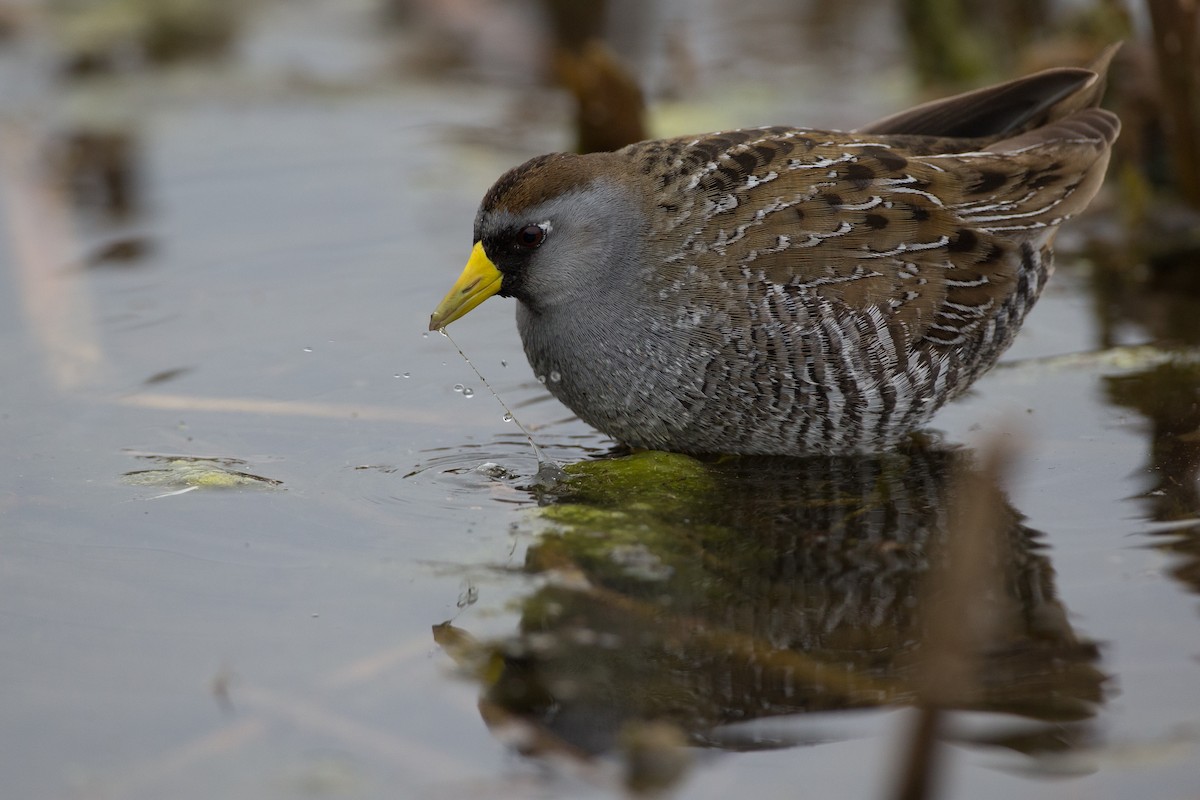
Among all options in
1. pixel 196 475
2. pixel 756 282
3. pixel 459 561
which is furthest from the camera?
pixel 196 475

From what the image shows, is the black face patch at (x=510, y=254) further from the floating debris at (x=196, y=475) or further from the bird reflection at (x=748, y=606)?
the floating debris at (x=196, y=475)

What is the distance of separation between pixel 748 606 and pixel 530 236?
157 centimetres

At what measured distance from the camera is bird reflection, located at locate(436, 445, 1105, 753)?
3652 millimetres

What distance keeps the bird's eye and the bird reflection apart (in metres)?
0.79

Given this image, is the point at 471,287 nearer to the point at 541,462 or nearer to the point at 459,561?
the point at 541,462

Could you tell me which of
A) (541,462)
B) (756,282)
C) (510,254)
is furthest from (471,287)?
(756,282)

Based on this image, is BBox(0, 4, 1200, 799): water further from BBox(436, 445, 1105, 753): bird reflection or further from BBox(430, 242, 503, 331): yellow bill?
BBox(430, 242, 503, 331): yellow bill

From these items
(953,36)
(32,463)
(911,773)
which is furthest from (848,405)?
(953,36)

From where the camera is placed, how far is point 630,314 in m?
5.05

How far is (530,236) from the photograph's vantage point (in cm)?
507

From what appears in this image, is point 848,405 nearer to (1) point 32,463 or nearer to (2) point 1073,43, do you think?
(1) point 32,463

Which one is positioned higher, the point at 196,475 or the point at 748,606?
the point at 196,475

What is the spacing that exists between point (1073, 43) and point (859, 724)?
18.0 feet

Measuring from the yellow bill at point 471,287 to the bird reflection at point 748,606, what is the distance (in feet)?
2.31
